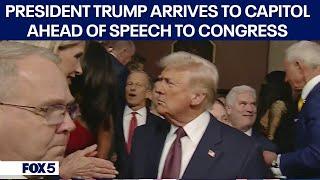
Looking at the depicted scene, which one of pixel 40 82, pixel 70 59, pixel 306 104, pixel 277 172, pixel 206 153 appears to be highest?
pixel 70 59

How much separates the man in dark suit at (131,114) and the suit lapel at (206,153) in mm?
277

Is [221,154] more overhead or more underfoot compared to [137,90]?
more underfoot

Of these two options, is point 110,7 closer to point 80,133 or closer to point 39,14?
point 39,14

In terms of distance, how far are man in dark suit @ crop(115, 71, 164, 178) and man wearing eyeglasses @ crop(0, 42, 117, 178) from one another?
275 millimetres

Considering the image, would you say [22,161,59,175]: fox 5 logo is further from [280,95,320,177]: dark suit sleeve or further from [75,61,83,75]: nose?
[280,95,320,177]: dark suit sleeve

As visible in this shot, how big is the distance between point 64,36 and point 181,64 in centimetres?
60

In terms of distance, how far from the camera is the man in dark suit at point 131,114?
336cm

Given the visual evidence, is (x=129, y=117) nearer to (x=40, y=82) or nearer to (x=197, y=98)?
(x=197, y=98)

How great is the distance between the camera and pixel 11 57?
3.25 metres

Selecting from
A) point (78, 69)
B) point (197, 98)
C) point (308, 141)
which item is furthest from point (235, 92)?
point (78, 69)

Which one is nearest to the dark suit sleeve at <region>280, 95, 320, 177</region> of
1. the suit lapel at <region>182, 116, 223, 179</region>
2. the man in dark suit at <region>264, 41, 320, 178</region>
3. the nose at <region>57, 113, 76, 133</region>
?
the man in dark suit at <region>264, 41, 320, 178</region>

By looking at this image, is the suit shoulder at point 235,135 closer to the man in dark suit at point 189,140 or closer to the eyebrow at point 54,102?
the man in dark suit at point 189,140

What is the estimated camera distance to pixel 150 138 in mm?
3439

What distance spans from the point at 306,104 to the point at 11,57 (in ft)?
4.83
